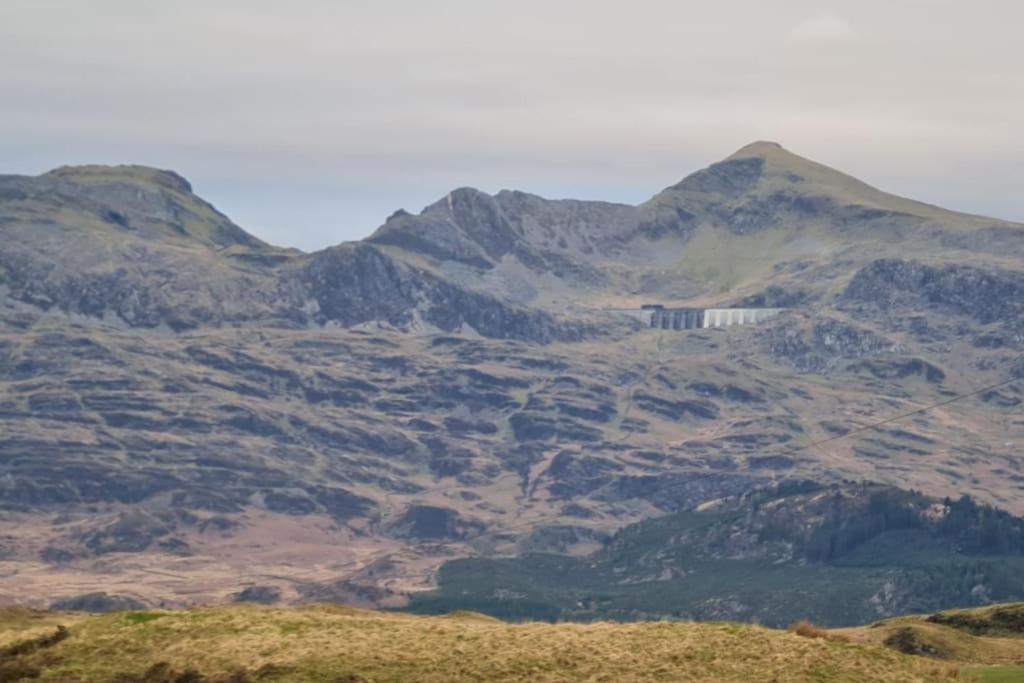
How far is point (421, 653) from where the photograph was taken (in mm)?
86125

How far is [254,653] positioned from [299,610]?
→ 13.0m

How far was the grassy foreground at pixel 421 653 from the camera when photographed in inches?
3253

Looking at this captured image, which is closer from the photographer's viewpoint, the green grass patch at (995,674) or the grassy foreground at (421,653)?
the grassy foreground at (421,653)

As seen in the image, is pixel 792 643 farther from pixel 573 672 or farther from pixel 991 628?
pixel 991 628

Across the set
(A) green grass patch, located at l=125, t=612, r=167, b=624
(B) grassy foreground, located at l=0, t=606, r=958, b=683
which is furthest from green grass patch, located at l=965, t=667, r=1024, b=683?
(A) green grass patch, located at l=125, t=612, r=167, b=624

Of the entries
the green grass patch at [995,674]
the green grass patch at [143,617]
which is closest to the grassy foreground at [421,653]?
the green grass patch at [143,617]

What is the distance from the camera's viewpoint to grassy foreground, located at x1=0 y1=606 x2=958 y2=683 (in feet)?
271

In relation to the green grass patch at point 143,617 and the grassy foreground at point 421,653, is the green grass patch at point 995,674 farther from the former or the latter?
the green grass patch at point 143,617

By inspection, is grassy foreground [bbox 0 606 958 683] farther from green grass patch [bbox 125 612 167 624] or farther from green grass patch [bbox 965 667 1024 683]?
green grass patch [bbox 965 667 1024 683]

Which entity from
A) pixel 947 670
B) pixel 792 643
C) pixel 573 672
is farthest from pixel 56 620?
pixel 947 670

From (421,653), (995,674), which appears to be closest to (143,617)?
(421,653)

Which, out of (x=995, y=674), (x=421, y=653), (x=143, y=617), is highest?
(x=421, y=653)

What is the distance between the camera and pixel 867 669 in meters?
82.2

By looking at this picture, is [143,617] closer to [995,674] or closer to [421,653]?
[421,653]
